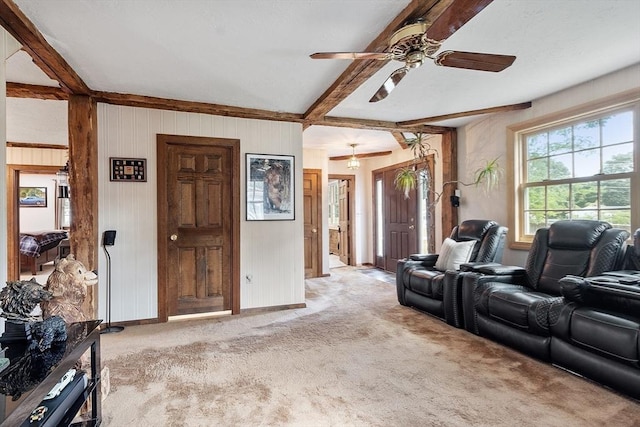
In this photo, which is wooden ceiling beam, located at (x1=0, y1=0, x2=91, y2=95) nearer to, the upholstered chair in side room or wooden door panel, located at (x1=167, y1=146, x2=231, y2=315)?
wooden door panel, located at (x1=167, y1=146, x2=231, y2=315)

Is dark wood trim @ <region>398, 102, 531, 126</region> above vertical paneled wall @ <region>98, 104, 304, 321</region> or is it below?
above

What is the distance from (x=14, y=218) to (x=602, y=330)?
307 inches

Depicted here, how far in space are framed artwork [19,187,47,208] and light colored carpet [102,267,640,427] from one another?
7.39 metres

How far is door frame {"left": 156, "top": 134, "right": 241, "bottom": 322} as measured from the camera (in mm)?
3684

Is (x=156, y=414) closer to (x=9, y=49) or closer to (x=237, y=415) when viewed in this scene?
(x=237, y=415)

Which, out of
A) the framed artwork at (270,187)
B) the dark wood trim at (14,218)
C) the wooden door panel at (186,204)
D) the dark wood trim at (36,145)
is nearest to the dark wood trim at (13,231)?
the dark wood trim at (14,218)

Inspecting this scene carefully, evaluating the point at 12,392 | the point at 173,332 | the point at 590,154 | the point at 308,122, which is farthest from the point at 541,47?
the point at 173,332

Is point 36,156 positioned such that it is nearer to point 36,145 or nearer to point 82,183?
point 36,145

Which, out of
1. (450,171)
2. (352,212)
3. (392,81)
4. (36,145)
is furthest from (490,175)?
(36,145)

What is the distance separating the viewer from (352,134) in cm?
533

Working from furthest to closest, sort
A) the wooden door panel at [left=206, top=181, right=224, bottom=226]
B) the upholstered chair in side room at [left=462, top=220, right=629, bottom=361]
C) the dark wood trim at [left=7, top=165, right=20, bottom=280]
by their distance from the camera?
1. the dark wood trim at [left=7, top=165, right=20, bottom=280]
2. the wooden door panel at [left=206, top=181, right=224, bottom=226]
3. the upholstered chair in side room at [left=462, top=220, right=629, bottom=361]

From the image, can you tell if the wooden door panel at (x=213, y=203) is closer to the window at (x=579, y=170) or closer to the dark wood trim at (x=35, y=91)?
the dark wood trim at (x=35, y=91)

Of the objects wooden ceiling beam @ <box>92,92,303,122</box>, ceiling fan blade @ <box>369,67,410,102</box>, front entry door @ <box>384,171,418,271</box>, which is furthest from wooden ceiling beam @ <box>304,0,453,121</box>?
front entry door @ <box>384,171,418,271</box>

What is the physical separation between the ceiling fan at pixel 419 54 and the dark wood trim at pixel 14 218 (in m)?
6.25
